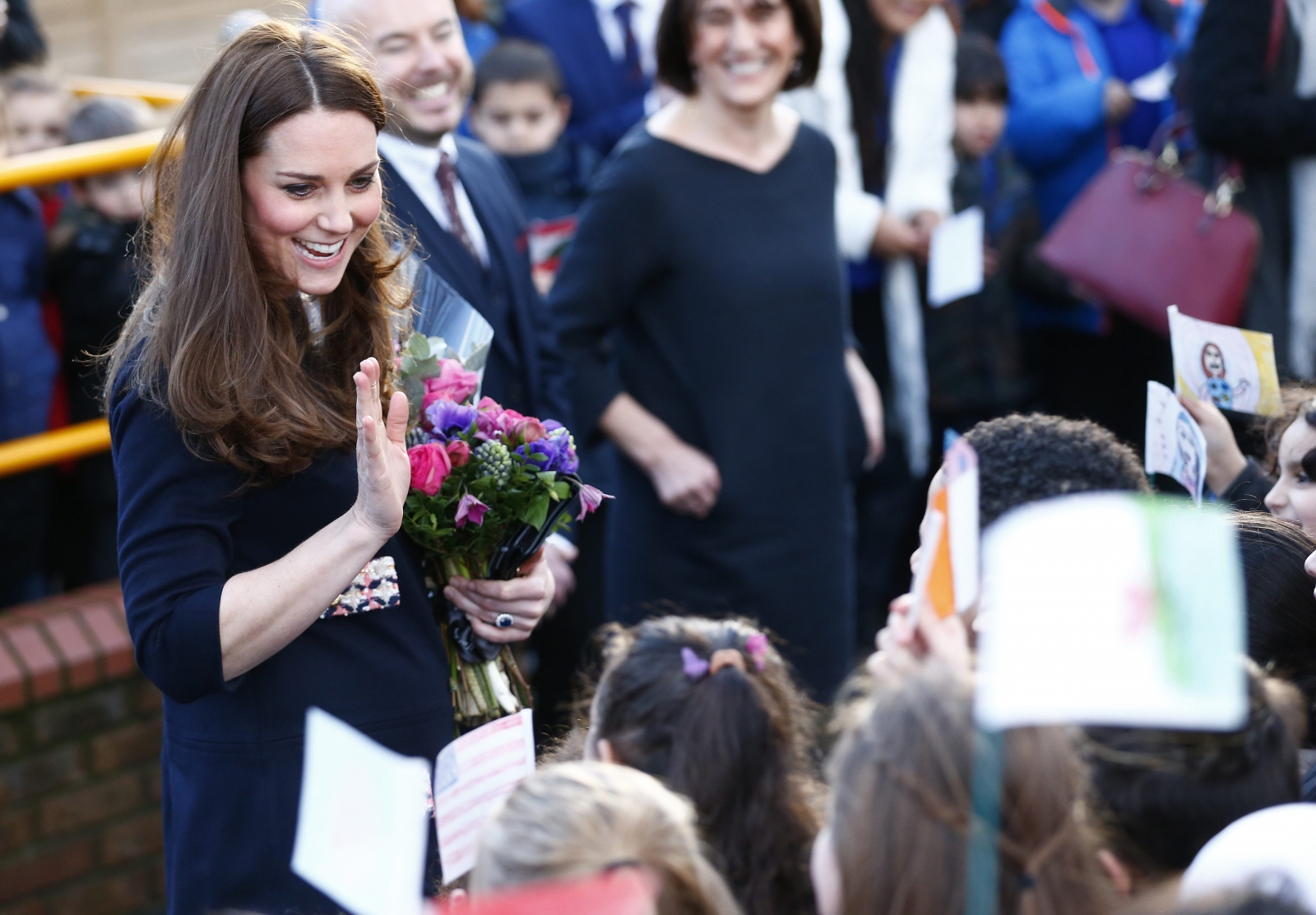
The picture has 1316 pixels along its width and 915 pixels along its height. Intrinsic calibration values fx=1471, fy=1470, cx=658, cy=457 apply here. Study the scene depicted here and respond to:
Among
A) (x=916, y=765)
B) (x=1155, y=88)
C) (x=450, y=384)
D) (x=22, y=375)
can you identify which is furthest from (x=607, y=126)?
(x=916, y=765)

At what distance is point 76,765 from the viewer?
3.49 metres

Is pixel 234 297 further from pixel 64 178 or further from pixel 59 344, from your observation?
pixel 59 344

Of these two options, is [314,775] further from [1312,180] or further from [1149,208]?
[1312,180]

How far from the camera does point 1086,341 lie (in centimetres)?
508

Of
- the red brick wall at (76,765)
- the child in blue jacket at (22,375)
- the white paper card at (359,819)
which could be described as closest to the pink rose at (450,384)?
the white paper card at (359,819)

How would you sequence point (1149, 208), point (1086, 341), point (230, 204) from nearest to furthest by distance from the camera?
point (230, 204), point (1149, 208), point (1086, 341)

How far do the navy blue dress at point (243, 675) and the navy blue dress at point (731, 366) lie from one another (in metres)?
1.26

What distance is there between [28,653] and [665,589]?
1.49 m

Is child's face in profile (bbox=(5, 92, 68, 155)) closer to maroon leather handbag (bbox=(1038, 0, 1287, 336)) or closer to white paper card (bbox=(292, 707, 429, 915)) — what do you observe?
maroon leather handbag (bbox=(1038, 0, 1287, 336))

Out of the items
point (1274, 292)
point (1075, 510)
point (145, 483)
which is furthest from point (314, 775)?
point (1274, 292)

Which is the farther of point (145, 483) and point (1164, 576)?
point (145, 483)

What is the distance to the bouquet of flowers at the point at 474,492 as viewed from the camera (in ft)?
7.47

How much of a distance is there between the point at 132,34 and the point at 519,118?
607 cm

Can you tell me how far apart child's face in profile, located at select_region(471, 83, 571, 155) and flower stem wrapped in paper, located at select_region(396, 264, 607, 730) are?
234 cm
